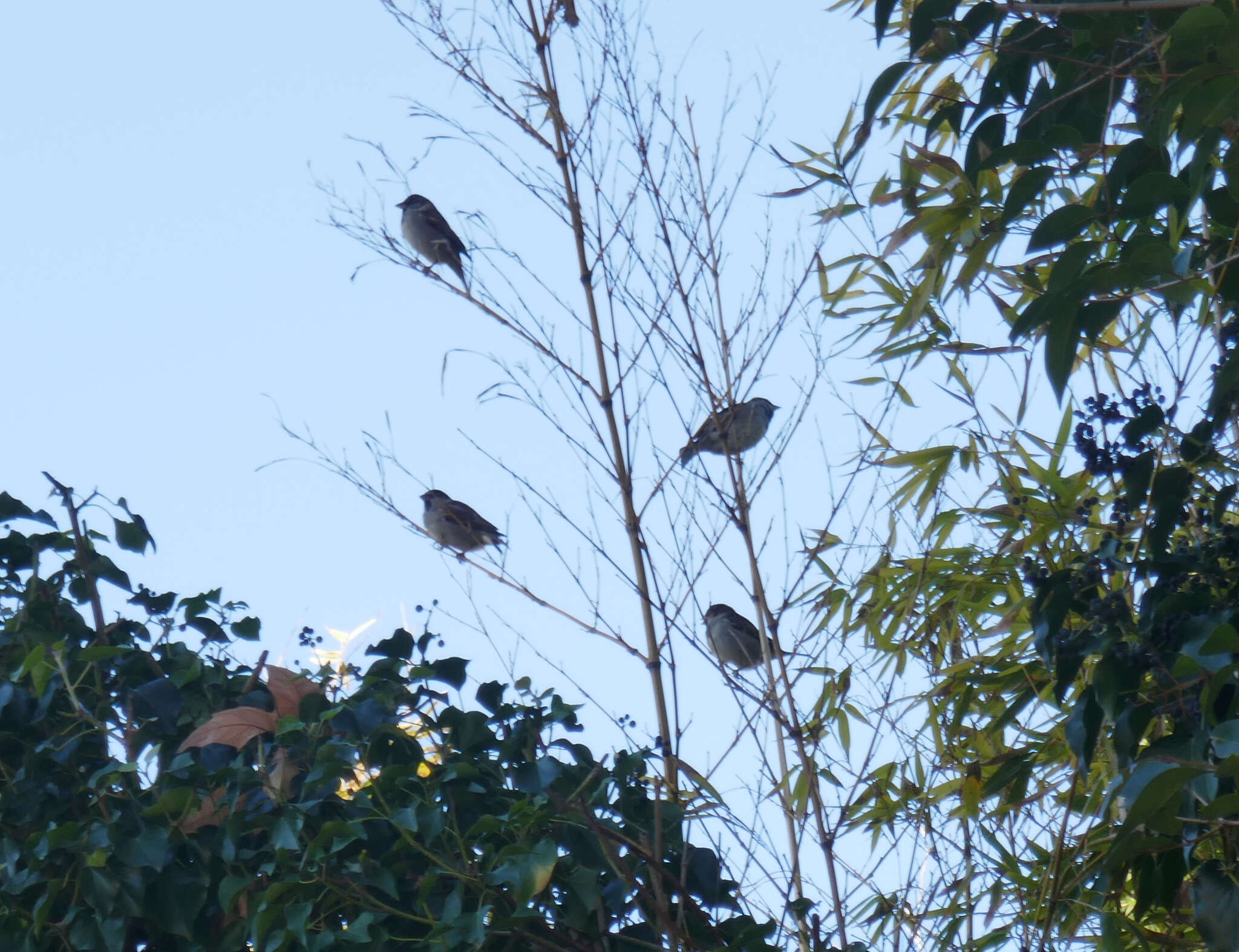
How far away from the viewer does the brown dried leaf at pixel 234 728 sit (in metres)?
2.20

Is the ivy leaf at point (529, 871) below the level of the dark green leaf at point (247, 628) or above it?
below

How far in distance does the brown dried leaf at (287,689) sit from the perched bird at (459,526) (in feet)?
12.5

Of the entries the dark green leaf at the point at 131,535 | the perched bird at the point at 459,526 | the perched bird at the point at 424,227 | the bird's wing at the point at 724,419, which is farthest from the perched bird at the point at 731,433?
the perched bird at the point at 424,227

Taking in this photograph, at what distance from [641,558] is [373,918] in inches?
29.9

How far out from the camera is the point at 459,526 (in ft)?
22.3

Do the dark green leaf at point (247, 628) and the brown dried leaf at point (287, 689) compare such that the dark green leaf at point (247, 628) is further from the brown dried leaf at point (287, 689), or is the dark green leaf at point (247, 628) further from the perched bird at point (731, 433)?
the perched bird at point (731, 433)

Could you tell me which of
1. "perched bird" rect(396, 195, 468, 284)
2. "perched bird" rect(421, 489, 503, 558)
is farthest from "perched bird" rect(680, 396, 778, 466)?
"perched bird" rect(396, 195, 468, 284)

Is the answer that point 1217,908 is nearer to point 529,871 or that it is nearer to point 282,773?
point 529,871

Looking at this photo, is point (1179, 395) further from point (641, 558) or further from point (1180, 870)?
point (641, 558)

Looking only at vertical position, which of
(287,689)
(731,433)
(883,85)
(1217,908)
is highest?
(883,85)

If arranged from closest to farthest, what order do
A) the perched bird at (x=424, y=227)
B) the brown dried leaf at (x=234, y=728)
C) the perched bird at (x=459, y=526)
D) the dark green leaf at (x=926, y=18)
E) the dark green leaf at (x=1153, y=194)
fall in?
the dark green leaf at (x=1153, y=194) → the brown dried leaf at (x=234, y=728) → the dark green leaf at (x=926, y=18) → the perched bird at (x=459, y=526) → the perched bird at (x=424, y=227)

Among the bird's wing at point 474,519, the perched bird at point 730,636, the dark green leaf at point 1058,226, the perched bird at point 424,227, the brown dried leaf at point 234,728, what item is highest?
the perched bird at point 424,227

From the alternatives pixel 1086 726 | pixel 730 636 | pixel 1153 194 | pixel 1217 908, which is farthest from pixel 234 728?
pixel 730 636

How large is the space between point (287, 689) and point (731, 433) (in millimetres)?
926
